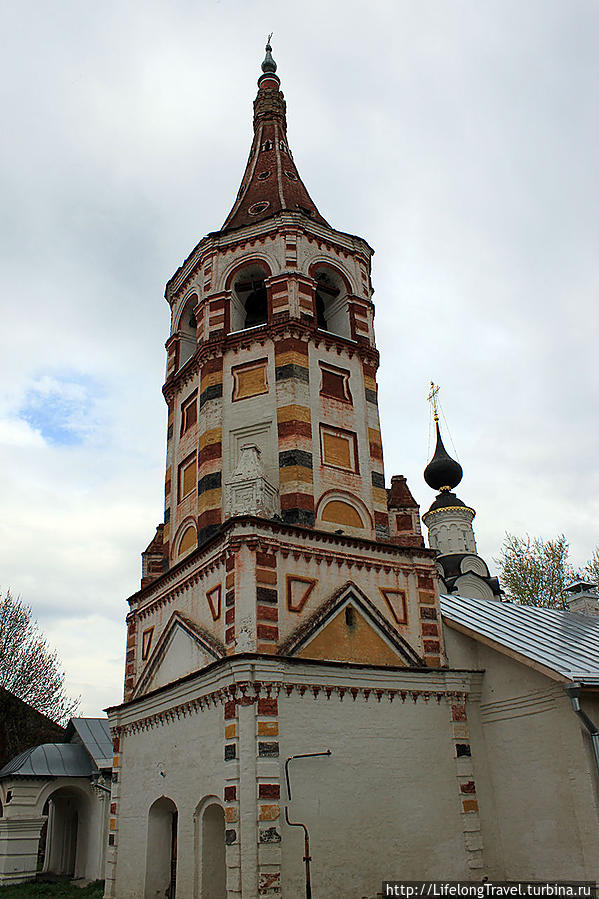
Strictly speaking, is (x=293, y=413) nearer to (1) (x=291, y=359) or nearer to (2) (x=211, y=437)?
(1) (x=291, y=359)

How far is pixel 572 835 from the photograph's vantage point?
39.7 ft

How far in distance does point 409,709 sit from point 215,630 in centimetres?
391

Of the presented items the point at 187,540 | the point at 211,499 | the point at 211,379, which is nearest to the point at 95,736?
the point at 187,540

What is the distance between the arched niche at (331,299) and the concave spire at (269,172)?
1384 millimetres

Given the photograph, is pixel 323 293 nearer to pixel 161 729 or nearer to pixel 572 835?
pixel 161 729

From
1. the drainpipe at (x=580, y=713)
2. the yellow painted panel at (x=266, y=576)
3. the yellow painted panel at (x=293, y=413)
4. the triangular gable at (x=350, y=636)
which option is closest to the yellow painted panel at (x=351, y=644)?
the triangular gable at (x=350, y=636)

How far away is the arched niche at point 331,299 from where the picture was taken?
17.6 metres

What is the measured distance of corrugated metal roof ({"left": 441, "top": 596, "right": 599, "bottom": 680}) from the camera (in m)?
13.2

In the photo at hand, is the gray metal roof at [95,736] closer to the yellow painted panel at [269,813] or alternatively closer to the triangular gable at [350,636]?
the triangular gable at [350,636]

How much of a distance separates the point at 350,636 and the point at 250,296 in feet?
29.4

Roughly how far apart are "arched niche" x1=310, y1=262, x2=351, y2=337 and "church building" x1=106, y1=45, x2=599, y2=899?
0.06 m

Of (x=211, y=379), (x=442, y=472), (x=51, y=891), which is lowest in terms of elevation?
(x=51, y=891)

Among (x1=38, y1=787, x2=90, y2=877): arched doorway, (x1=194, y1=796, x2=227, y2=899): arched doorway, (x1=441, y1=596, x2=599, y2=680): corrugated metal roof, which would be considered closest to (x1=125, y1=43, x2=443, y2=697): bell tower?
(x1=441, y1=596, x2=599, y2=680): corrugated metal roof

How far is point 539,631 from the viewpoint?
1580 centimetres
